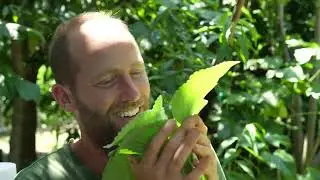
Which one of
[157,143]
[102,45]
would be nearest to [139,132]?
[157,143]

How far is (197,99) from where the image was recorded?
2.86 feet

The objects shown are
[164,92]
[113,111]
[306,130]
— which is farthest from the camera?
[306,130]

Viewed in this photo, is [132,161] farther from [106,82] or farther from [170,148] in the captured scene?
[106,82]

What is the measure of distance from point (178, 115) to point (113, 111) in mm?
216

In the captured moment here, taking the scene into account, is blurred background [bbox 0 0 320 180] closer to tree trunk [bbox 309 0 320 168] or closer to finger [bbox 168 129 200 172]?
tree trunk [bbox 309 0 320 168]


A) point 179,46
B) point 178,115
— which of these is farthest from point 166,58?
point 178,115

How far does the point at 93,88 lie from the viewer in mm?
1096

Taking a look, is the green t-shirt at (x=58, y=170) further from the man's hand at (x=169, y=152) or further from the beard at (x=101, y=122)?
the man's hand at (x=169, y=152)

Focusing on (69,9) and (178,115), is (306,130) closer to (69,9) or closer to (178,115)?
(69,9)

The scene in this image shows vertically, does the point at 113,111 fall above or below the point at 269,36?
above

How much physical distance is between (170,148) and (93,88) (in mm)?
286

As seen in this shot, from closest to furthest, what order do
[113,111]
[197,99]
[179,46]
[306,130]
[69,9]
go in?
[197,99]
[113,111]
[179,46]
[69,9]
[306,130]

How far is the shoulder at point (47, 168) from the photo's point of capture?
1.10m

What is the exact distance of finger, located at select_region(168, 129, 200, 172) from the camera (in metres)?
0.87
